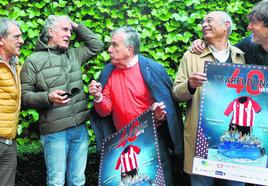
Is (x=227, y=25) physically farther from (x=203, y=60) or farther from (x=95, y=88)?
(x=95, y=88)

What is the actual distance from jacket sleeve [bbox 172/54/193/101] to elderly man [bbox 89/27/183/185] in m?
0.13

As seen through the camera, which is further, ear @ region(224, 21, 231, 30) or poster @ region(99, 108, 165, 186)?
ear @ region(224, 21, 231, 30)

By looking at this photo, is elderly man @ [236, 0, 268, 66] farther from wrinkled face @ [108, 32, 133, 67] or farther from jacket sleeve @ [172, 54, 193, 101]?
wrinkled face @ [108, 32, 133, 67]

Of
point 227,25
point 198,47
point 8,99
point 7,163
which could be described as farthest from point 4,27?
point 227,25

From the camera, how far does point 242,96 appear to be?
3.67m

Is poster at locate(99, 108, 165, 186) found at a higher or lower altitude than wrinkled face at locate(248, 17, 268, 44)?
lower

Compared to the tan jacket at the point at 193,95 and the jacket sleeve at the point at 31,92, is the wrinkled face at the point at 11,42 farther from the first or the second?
the tan jacket at the point at 193,95

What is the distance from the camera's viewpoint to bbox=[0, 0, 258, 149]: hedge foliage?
5.16 meters

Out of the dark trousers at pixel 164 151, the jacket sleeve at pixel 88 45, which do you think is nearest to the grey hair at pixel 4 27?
the jacket sleeve at pixel 88 45

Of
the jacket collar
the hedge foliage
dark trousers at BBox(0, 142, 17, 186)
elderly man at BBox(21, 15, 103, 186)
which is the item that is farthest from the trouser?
the jacket collar

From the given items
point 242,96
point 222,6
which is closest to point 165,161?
point 242,96

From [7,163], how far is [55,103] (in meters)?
0.65

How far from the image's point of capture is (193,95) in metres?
3.96

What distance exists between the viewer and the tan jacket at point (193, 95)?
3969 mm
